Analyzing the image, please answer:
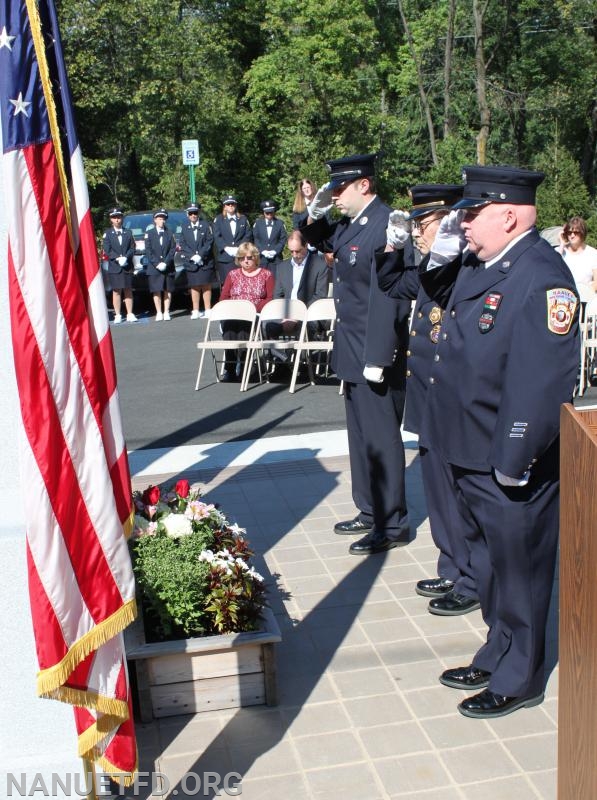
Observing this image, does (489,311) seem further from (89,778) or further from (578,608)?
(89,778)

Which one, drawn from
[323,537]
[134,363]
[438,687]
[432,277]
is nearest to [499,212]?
[432,277]

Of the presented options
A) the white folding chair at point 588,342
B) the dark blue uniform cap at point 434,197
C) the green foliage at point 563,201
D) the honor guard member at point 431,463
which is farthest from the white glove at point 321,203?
the green foliage at point 563,201

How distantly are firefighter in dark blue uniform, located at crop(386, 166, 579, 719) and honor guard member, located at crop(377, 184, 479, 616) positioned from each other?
0.72m

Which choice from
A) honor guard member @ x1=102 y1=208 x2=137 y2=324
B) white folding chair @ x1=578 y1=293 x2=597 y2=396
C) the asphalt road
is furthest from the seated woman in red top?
honor guard member @ x1=102 y1=208 x2=137 y2=324

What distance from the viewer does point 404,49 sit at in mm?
37750

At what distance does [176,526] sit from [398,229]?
184cm

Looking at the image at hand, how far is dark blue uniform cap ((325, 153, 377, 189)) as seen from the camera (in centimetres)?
543

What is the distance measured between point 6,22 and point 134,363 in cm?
1036

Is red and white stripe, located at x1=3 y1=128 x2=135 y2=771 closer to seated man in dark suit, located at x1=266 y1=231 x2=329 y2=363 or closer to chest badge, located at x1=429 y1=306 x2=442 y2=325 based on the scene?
chest badge, located at x1=429 y1=306 x2=442 y2=325

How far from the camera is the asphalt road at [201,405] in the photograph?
912 cm

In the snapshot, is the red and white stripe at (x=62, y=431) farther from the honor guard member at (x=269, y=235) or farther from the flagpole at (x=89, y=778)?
the honor guard member at (x=269, y=235)

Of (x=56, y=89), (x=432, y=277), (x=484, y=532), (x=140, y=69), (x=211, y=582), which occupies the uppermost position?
(x=140, y=69)

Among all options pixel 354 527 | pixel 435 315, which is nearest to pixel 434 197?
pixel 435 315

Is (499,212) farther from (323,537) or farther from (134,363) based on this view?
(134,363)
